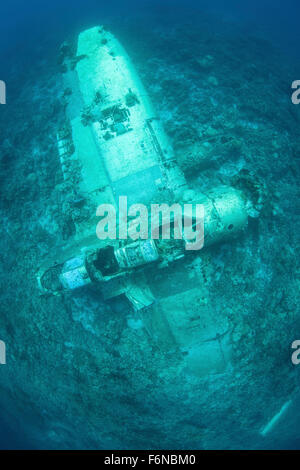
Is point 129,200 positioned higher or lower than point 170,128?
lower

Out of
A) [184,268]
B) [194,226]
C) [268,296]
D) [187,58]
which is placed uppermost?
[187,58]

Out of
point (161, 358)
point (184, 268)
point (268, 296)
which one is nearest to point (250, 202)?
point (184, 268)

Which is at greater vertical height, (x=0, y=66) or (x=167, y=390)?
(x=0, y=66)

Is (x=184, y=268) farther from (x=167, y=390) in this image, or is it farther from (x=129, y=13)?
(x=129, y=13)
